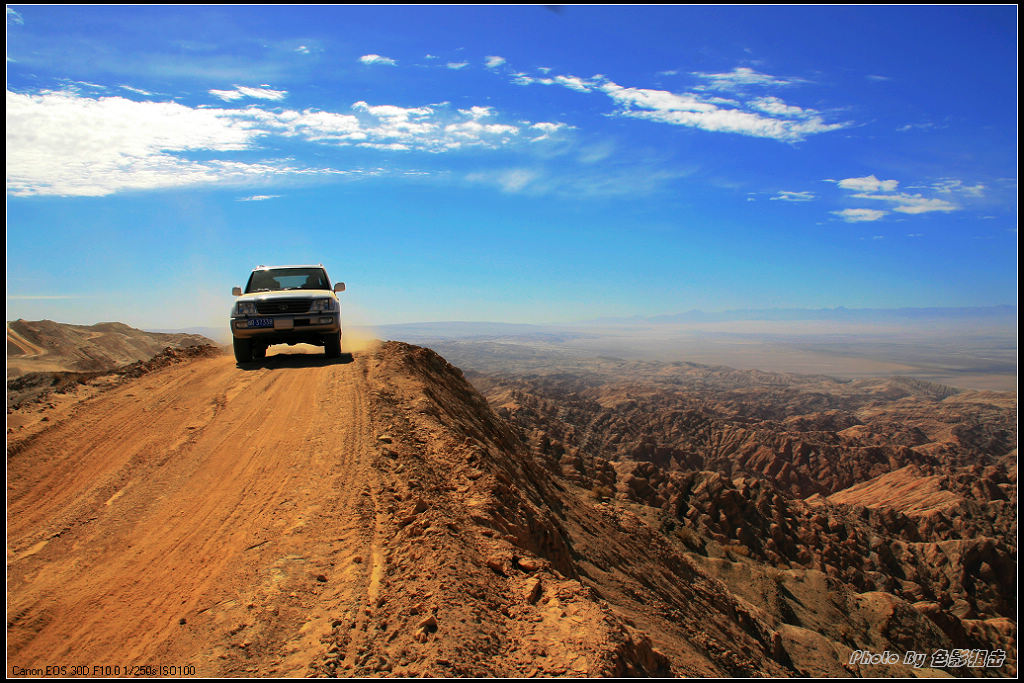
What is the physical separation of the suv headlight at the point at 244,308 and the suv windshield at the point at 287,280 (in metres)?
1.00

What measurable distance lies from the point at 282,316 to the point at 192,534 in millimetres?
7368

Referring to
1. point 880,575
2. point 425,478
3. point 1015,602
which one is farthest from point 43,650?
point 1015,602

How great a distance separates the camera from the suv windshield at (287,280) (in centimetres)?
1346

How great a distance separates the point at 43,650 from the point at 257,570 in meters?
1.43

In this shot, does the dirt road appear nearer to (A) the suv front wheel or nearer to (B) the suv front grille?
(B) the suv front grille

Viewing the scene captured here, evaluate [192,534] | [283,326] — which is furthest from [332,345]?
[192,534]

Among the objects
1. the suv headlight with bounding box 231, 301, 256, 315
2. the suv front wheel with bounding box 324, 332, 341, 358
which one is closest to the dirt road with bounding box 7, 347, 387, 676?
the suv headlight with bounding box 231, 301, 256, 315

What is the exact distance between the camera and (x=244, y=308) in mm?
12273

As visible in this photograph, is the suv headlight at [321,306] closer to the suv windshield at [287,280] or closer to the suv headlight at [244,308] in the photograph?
the suv windshield at [287,280]

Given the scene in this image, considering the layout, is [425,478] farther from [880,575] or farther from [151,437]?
[880,575]

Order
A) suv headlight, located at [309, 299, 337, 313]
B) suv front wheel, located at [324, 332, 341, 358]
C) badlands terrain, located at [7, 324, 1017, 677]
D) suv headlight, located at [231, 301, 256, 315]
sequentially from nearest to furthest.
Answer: badlands terrain, located at [7, 324, 1017, 677]
suv headlight, located at [231, 301, 256, 315]
suv headlight, located at [309, 299, 337, 313]
suv front wheel, located at [324, 332, 341, 358]

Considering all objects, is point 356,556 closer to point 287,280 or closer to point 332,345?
point 332,345

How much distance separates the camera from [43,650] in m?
4.16

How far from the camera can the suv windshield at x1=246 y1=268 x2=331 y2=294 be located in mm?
13461
